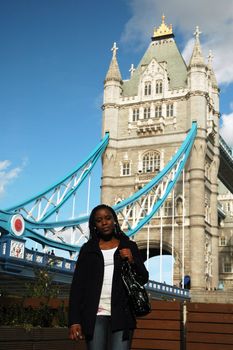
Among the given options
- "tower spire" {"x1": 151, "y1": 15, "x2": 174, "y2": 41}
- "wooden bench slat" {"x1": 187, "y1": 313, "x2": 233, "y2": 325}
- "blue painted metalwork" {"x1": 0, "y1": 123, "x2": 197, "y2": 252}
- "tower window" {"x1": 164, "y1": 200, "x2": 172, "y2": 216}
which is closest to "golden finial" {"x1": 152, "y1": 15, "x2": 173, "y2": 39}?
"tower spire" {"x1": 151, "y1": 15, "x2": 174, "y2": 41}

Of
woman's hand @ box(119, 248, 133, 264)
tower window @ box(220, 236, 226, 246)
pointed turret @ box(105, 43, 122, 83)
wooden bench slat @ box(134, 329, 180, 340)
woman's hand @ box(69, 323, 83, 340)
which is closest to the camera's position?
woman's hand @ box(69, 323, 83, 340)

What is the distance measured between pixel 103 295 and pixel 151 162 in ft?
148

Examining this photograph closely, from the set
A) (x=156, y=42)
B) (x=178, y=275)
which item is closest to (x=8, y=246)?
(x=178, y=275)

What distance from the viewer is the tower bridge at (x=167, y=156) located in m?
44.5

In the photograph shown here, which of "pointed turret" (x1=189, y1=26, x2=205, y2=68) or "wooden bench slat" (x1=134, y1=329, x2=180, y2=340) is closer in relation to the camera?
"wooden bench slat" (x1=134, y1=329, x2=180, y2=340)

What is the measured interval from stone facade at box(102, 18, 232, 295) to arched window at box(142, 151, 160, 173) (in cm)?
9

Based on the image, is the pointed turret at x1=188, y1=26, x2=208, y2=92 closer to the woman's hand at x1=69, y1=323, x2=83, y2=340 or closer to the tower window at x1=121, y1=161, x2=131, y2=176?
the tower window at x1=121, y1=161, x2=131, y2=176

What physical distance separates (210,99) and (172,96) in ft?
13.7

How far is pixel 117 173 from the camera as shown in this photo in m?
49.8

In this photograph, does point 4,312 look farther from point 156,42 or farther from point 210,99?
point 156,42

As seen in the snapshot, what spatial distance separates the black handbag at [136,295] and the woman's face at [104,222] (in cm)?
46

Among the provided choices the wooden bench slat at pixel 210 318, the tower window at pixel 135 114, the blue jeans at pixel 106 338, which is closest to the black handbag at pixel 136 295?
the blue jeans at pixel 106 338

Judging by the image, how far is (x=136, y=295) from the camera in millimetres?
4461

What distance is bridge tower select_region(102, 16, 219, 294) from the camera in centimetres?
4556
